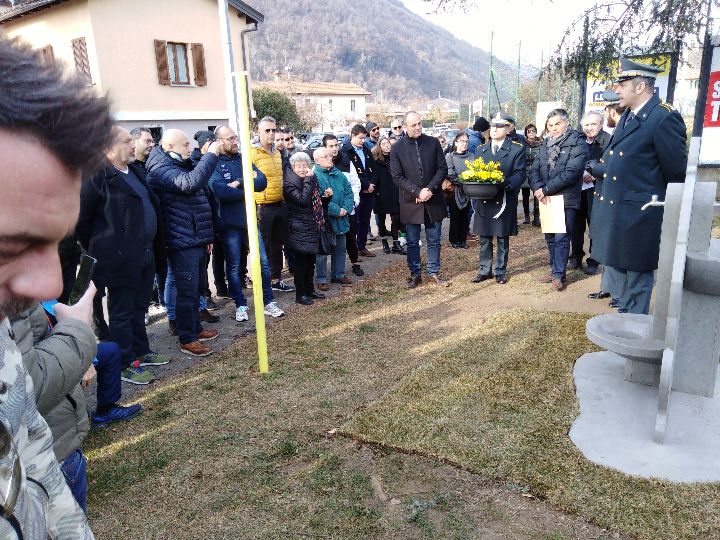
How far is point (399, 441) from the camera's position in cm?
312

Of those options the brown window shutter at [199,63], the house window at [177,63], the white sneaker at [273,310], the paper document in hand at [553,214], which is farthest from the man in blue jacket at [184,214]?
the brown window shutter at [199,63]

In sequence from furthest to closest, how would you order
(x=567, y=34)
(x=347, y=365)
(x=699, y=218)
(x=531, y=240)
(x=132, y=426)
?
(x=531, y=240) → (x=567, y=34) → (x=347, y=365) → (x=132, y=426) → (x=699, y=218)

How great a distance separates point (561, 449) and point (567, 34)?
19.1 feet

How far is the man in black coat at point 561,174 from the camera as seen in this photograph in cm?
610

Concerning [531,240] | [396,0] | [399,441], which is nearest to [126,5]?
[531,240]

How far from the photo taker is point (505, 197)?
641 centimetres

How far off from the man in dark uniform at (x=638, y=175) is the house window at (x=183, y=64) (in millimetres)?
19959

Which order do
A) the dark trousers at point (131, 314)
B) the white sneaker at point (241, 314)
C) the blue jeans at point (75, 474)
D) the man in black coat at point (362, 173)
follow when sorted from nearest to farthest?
the blue jeans at point (75, 474) < the dark trousers at point (131, 314) < the white sneaker at point (241, 314) < the man in black coat at point (362, 173)

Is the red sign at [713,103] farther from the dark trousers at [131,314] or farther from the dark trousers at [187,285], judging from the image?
the dark trousers at [131,314]

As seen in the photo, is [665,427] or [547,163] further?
[547,163]

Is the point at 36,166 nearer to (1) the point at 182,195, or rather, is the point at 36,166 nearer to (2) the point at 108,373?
(2) the point at 108,373

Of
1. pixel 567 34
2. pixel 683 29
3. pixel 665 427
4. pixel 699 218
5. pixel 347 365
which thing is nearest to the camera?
pixel 665 427

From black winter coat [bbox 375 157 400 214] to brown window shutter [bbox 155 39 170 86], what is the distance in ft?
50.7

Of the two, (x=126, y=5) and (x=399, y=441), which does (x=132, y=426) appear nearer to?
(x=399, y=441)
